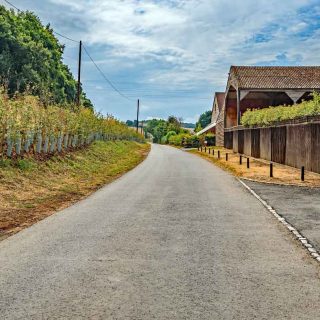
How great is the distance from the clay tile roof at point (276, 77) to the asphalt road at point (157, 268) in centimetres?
3557

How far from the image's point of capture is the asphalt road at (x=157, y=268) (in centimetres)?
415

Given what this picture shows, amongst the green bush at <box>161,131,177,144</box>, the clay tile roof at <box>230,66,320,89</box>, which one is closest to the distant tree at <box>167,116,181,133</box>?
the green bush at <box>161,131,177,144</box>

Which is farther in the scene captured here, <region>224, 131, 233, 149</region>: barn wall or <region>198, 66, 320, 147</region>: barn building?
<region>224, 131, 233, 149</region>: barn wall

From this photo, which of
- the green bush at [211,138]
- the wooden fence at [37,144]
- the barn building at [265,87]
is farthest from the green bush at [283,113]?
the green bush at [211,138]

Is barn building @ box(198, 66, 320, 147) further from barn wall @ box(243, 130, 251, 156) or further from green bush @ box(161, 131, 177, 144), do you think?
green bush @ box(161, 131, 177, 144)

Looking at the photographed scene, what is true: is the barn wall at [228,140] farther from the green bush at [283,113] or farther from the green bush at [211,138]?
the green bush at [211,138]

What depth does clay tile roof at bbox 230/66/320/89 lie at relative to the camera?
141 ft

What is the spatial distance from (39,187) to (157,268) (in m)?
9.02

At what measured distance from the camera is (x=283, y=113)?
82.0ft

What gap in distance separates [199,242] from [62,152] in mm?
15709

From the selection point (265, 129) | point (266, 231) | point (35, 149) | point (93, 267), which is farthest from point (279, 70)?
point (93, 267)

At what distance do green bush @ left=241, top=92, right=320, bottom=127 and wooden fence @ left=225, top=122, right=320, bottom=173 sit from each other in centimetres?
53

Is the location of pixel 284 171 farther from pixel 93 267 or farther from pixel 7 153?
pixel 93 267

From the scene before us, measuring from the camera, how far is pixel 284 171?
20.4 meters
